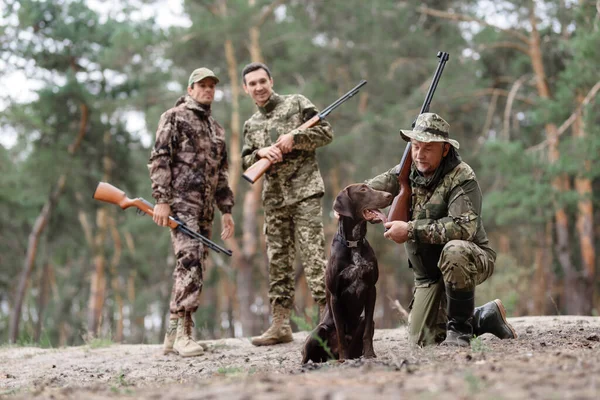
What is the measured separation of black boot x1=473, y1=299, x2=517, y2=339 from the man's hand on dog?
3.64 ft

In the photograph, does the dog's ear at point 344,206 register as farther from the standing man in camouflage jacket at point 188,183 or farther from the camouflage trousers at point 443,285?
the standing man in camouflage jacket at point 188,183

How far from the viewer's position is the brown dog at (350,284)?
192 inches

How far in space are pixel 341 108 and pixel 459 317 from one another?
54.8 ft

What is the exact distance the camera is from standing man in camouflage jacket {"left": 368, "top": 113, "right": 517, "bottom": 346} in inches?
202

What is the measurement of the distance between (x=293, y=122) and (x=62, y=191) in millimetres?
14883

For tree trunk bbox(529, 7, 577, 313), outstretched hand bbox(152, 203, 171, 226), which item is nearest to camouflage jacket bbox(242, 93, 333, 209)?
outstretched hand bbox(152, 203, 171, 226)

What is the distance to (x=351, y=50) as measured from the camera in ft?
68.7

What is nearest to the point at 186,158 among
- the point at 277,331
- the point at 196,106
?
the point at 196,106

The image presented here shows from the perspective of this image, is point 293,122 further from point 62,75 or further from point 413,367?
point 62,75

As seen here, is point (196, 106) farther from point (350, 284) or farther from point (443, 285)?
point (443, 285)

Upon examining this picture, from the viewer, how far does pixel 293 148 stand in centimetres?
659

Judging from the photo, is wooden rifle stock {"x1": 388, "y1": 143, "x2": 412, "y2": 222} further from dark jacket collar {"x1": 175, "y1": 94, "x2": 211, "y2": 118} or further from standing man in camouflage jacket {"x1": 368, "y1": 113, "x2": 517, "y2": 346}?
dark jacket collar {"x1": 175, "y1": 94, "x2": 211, "y2": 118}

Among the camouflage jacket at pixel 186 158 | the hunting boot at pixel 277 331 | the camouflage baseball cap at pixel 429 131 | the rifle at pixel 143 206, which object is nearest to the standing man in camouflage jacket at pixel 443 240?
the camouflage baseball cap at pixel 429 131

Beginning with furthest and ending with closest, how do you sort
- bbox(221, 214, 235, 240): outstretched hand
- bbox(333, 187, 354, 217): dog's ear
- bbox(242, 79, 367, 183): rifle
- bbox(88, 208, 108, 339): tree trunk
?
bbox(88, 208, 108, 339): tree trunk → bbox(221, 214, 235, 240): outstretched hand → bbox(242, 79, 367, 183): rifle → bbox(333, 187, 354, 217): dog's ear
